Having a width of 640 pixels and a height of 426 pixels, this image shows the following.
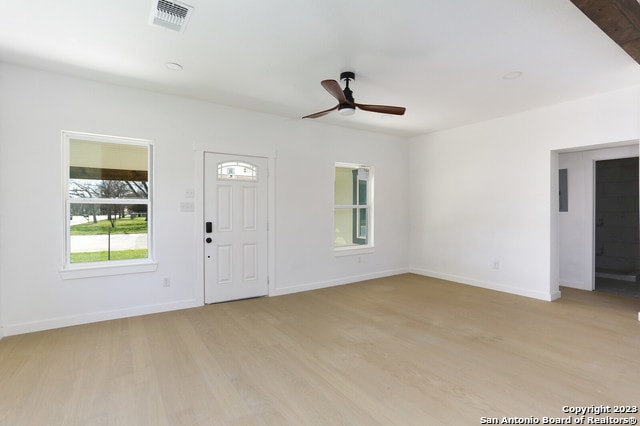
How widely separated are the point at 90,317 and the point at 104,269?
0.55 m

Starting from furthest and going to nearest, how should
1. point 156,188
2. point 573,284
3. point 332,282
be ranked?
point 332,282, point 573,284, point 156,188

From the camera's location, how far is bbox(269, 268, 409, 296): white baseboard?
4.95m

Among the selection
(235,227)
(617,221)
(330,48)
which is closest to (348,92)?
(330,48)

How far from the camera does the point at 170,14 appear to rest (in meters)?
2.39

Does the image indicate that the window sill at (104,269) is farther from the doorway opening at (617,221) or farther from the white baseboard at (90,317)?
the doorway opening at (617,221)

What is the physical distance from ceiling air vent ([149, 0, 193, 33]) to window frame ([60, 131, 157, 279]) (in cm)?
184

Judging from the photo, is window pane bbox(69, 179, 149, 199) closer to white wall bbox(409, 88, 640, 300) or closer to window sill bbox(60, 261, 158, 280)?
window sill bbox(60, 261, 158, 280)

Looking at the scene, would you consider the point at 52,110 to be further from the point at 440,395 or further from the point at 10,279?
the point at 440,395

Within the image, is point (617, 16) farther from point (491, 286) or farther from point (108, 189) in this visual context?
point (108, 189)

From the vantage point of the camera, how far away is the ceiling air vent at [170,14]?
89.9 inches

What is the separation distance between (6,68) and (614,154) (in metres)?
7.59

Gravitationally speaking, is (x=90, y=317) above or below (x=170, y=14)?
below

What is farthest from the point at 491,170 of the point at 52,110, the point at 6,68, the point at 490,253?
the point at 6,68

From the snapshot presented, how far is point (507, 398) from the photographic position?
2197 millimetres
